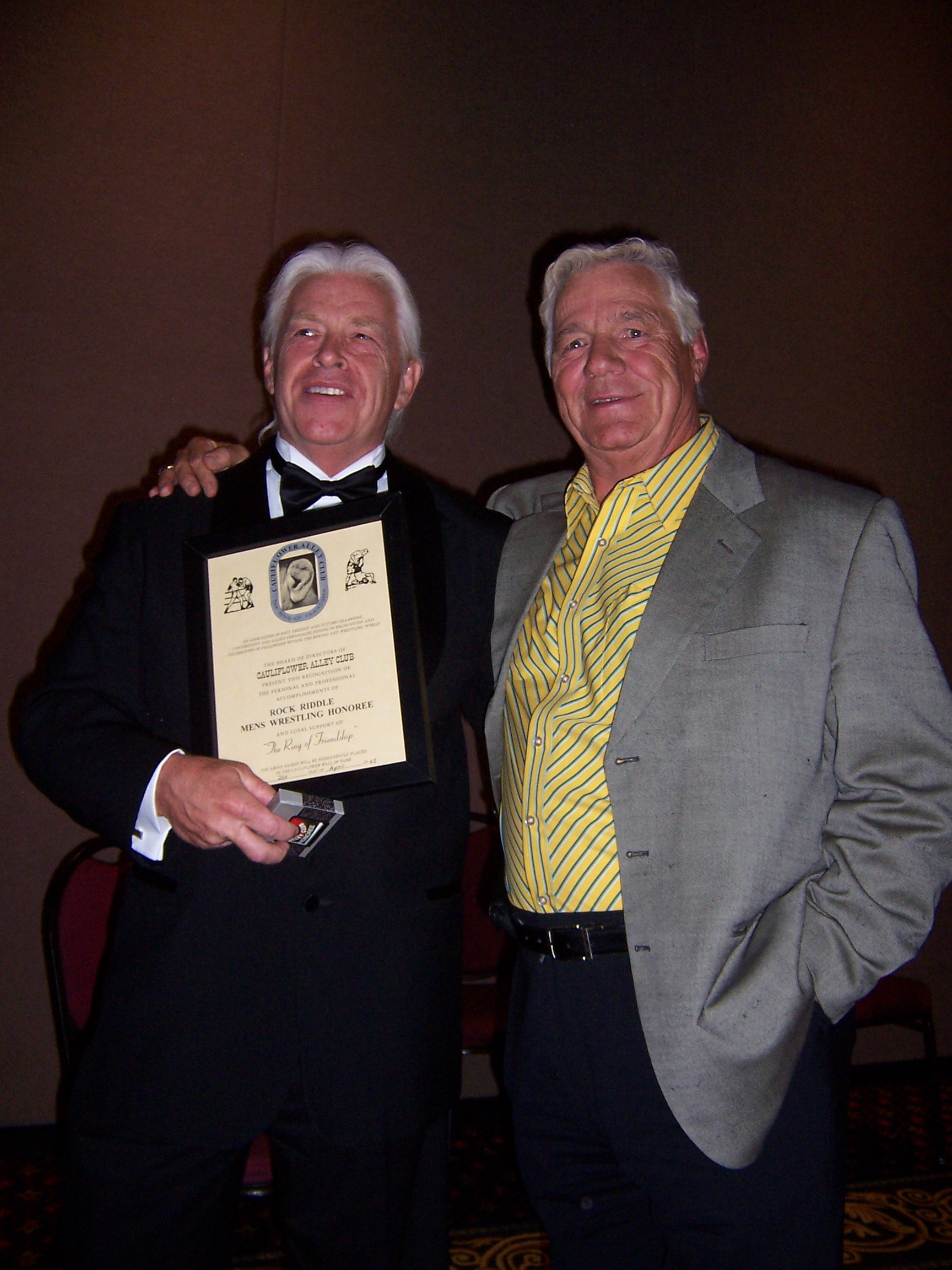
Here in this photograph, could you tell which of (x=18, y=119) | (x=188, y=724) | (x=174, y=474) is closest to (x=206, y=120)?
(x=18, y=119)

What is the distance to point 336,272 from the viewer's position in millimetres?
1887

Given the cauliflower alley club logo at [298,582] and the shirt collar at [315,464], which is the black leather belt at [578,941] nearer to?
the cauliflower alley club logo at [298,582]

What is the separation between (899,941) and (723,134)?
3974 mm

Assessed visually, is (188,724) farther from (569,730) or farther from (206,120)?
(206,120)

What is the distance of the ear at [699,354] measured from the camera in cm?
203

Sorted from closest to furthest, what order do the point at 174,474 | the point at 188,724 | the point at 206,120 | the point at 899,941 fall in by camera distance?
the point at 899,941 → the point at 188,724 → the point at 174,474 → the point at 206,120

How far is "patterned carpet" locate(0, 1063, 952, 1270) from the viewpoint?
2.76 meters

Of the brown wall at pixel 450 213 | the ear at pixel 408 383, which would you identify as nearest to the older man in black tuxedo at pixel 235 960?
the ear at pixel 408 383

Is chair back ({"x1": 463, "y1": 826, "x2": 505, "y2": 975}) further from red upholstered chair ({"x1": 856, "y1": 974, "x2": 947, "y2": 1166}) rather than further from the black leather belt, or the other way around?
the black leather belt

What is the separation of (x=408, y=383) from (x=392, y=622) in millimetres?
769

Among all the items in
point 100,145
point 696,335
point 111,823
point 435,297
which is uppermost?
point 100,145

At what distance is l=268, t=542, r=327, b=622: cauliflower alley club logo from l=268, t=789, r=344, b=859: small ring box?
31cm

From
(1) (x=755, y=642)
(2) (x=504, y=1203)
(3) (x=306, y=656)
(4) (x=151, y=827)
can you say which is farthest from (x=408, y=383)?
(2) (x=504, y=1203)

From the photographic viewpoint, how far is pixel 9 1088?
3.35 metres
